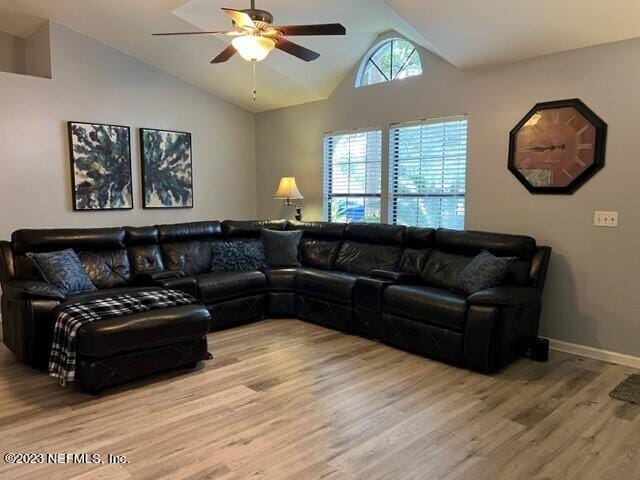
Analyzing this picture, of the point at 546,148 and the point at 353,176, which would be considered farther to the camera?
the point at 353,176

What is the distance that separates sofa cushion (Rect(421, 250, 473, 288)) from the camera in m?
4.21

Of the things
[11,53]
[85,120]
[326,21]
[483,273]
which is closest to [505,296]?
[483,273]

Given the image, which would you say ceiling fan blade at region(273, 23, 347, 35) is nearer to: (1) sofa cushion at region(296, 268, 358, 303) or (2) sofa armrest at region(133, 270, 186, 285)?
(1) sofa cushion at region(296, 268, 358, 303)

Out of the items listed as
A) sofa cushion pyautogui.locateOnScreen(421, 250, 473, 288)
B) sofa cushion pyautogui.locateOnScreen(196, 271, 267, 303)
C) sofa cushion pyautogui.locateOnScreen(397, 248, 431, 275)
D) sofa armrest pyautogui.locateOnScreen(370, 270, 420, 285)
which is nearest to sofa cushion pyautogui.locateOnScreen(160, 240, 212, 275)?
sofa cushion pyautogui.locateOnScreen(196, 271, 267, 303)

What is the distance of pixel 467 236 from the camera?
4.25 m

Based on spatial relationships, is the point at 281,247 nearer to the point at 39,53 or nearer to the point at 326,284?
the point at 326,284

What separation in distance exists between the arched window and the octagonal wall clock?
1.43m

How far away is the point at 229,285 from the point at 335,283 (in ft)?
3.54

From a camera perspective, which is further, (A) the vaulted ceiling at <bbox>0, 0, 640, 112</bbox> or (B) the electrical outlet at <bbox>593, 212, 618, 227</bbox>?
(B) the electrical outlet at <bbox>593, 212, 618, 227</bbox>

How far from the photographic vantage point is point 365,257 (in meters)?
5.01

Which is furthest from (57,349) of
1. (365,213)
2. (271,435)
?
(365,213)

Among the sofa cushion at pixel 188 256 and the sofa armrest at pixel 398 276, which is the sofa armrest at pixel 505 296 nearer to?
the sofa armrest at pixel 398 276

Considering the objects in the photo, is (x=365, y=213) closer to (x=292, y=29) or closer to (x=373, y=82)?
(x=373, y=82)

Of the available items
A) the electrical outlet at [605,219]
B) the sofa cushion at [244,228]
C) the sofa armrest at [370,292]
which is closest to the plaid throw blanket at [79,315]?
the sofa armrest at [370,292]
